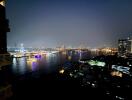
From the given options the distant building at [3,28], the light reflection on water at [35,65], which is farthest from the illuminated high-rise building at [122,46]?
the distant building at [3,28]

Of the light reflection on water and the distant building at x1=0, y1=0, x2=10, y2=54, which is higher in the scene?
the distant building at x1=0, y1=0, x2=10, y2=54

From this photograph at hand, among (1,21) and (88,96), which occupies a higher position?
(1,21)

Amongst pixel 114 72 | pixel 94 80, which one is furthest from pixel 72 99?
pixel 114 72

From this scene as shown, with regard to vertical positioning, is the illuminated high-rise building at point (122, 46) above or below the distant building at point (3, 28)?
below

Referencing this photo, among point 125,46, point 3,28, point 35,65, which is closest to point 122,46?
point 125,46

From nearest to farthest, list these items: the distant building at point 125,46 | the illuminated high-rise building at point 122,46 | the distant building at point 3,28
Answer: the distant building at point 3,28, the distant building at point 125,46, the illuminated high-rise building at point 122,46

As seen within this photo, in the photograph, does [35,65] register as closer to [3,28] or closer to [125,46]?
[125,46]

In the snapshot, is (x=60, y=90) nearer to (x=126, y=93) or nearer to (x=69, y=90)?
(x=69, y=90)

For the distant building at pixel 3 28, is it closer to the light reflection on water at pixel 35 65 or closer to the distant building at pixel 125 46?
the light reflection on water at pixel 35 65

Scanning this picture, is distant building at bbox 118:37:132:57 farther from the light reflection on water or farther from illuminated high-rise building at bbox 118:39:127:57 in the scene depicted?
the light reflection on water

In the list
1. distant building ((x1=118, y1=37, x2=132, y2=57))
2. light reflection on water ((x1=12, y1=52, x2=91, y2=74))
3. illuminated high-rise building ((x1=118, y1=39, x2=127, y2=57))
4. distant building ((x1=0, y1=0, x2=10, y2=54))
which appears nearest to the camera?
distant building ((x1=0, y1=0, x2=10, y2=54))

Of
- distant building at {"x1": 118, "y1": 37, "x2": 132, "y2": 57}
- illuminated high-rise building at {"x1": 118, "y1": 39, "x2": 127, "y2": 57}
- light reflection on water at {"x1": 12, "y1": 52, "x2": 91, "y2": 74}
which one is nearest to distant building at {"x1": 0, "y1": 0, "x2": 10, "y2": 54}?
light reflection on water at {"x1": 12, "y1": 52, "x2": 91, "y2": 74}
